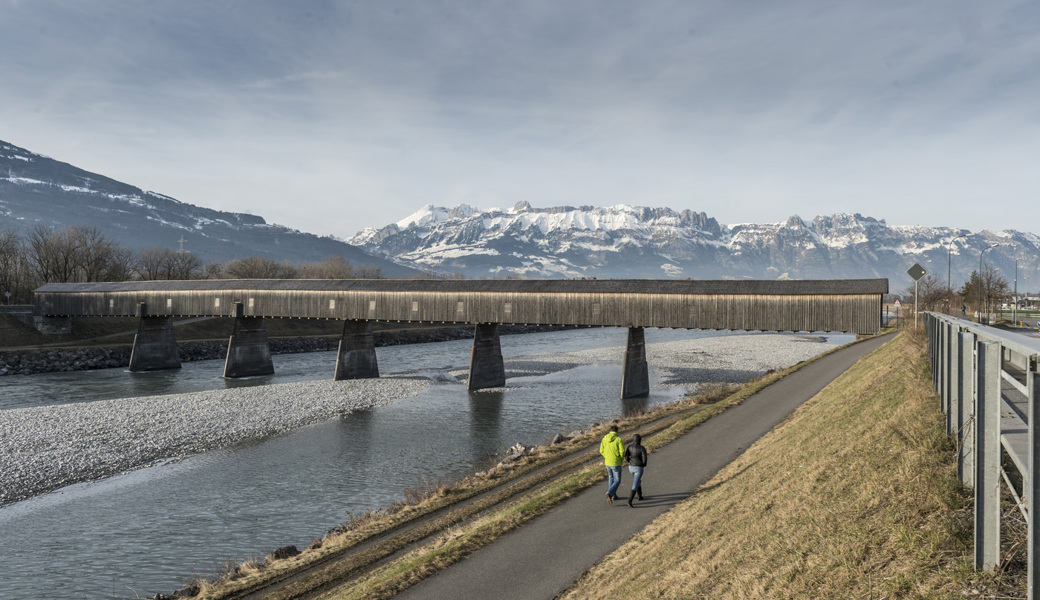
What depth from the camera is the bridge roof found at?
37.8m

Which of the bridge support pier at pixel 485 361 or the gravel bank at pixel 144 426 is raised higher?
the bridge support pier at pixel 485 361

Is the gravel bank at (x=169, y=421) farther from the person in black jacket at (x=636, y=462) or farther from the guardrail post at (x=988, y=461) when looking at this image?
the guardrail post at (x=988, y=461)

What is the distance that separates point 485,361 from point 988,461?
42.7 meters

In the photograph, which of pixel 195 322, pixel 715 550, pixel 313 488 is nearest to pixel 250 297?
pixel 195 322

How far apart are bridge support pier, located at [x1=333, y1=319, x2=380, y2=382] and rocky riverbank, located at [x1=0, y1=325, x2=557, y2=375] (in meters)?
16.9

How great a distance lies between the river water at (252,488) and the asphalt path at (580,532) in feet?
26.1

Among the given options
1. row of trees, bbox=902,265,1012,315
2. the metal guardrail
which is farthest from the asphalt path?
row of trees, bbox=902,265,1012,315

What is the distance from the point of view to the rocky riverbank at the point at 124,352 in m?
59.2

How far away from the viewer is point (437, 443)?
3041 cm

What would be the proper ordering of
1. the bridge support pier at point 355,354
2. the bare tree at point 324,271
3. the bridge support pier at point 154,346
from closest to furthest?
the bridge support pier at point 355,354 < the bridge support pier at point 154,346 < the bare tree at point 324,271

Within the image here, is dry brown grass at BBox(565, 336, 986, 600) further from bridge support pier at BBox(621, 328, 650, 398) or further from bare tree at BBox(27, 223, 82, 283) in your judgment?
bare tree at BBox(27, 223, 82, 283)

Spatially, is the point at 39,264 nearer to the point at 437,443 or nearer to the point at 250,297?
the point at 250,297

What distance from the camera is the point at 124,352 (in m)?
65.7

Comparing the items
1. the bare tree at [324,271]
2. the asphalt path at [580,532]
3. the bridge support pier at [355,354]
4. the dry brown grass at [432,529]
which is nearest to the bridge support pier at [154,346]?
the bridge support pier at [355,354]
